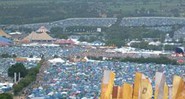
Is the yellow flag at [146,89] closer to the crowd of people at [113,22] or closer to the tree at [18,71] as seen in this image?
the tree at [18,71]

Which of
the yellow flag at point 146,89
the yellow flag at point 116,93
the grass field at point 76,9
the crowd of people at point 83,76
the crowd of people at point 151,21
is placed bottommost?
the crowd of people at point 83,76

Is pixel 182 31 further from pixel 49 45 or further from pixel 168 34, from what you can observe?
pixel 49 45

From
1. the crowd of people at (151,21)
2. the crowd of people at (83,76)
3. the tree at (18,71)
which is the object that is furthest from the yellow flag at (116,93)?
the crowd of people at (151,21)

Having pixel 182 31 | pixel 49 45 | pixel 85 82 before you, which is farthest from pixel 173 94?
pixel 182 31

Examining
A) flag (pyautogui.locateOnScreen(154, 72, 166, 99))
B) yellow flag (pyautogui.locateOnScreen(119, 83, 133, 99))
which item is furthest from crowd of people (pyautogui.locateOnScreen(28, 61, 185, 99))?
flag (pyautogui.locateOnScreen(154, 72, 166, 99))

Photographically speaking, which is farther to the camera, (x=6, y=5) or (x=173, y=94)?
(x=6, y=5)

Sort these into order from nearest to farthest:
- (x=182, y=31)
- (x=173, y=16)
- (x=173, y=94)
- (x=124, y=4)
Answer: (x=173, y=94)
(x=182, y=31)
(x=173, y=16)
(x=124, y=4)

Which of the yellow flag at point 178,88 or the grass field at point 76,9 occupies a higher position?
the yellow flag at point 178,88
